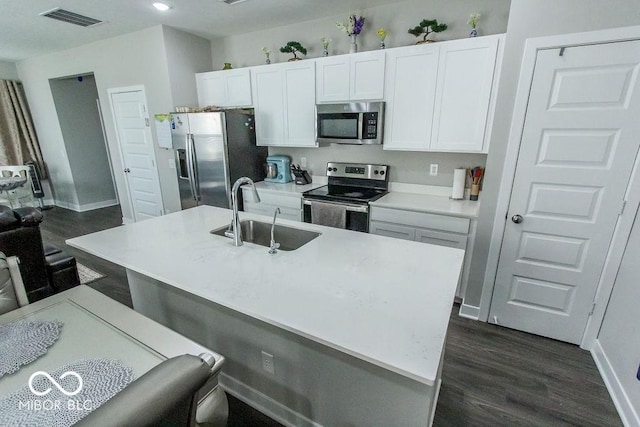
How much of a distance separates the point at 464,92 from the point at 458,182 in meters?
0.79

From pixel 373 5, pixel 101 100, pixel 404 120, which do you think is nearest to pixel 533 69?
pixel 404 120

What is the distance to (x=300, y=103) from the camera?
3.28 meters

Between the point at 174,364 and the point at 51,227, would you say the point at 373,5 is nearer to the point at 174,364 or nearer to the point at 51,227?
the point at 174,364

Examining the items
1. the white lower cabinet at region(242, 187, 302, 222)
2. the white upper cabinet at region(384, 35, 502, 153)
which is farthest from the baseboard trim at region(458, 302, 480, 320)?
the white lower cabinet at region(242, 187, 302, 222)

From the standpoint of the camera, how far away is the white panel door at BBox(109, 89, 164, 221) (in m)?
4.26

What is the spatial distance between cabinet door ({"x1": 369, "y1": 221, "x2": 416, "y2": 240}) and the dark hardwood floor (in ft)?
2.62

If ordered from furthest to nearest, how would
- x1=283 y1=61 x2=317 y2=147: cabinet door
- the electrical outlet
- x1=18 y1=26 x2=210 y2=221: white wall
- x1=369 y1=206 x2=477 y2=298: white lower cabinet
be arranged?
x1=18 y1=26 x2=210 y2=221: white wall < x1=283 y1=61 x2=317 y2=147: cabinet door < x1=369 y1=206 x2=477 y2=298: white lower cabinet < the electrical outlet

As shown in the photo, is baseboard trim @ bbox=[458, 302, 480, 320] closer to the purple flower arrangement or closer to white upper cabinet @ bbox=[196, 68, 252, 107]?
the purple flower arrangement

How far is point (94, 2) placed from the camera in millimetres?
2910

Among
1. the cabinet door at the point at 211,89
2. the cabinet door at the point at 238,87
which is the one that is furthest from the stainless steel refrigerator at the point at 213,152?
the cabinet door at the point at 211,89

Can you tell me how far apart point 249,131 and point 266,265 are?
252cm

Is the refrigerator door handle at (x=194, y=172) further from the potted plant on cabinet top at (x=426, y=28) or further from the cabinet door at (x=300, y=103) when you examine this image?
the potted plant on cabinet top at (x=426, y=28)

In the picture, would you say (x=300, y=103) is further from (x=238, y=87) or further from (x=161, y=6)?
(x=161, y=6)

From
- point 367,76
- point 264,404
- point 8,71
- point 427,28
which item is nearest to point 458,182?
point 367,76
